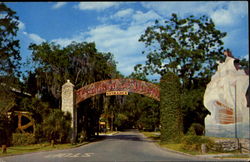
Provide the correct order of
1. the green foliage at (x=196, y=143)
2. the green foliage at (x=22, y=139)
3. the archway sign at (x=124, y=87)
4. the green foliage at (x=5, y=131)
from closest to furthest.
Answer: the green foliage at (x=196, y=143), the green foliage at (x=5, y=131), the green foliage at (x=22, y=139), the archway sign at (x=124, y=87)

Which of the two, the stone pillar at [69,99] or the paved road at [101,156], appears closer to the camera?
the paved road at [101,156]

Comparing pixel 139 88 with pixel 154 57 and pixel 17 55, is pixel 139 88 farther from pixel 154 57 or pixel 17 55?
pixel 17 55

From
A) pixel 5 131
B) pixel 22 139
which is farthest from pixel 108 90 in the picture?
pixel 5 131

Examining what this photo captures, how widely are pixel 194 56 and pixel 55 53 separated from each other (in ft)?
45.6

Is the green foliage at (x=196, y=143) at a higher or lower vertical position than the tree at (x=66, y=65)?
lower

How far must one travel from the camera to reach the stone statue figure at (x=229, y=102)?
17344 mm

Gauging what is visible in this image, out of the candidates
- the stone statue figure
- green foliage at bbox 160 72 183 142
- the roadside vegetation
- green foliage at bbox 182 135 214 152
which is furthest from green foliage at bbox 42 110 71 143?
the stone statue figure

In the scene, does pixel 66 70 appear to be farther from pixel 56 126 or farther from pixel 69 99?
pixel 56 126

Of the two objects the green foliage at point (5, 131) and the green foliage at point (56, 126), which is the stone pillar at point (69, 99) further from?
the green foliage at point (5, 131)

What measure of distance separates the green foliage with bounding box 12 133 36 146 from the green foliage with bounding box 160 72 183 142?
10.6 m

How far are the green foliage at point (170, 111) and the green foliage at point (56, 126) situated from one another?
8.08m

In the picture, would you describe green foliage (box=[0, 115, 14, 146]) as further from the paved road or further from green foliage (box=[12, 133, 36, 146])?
the paved road

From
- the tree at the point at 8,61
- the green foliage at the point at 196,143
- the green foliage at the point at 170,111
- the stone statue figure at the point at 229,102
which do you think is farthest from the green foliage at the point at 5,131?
the stone statue figure at the point at 229,102

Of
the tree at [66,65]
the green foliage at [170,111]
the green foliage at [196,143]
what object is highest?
the tree at [66,65]
